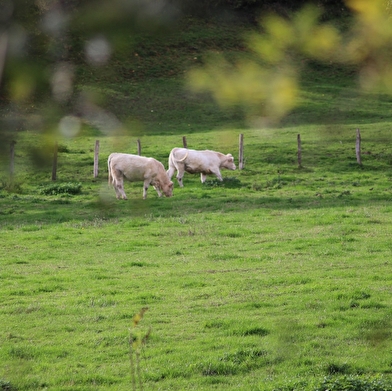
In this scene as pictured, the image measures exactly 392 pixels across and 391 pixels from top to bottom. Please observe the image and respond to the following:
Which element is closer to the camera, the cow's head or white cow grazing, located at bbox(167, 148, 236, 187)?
white cow grazing, located at bbox(167, 148, 236, 187)

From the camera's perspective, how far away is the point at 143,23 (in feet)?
5.31

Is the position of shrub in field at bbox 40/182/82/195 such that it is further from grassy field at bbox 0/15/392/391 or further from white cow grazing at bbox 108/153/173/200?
white cow grazing at bbox 108/153/173/200

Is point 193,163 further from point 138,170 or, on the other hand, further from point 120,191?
point 120,191

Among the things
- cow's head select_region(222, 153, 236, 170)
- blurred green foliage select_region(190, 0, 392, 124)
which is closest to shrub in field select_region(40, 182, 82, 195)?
cow's head select_region(222, 153, 236, 170)

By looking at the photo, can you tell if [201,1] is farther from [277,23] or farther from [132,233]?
[132,233]

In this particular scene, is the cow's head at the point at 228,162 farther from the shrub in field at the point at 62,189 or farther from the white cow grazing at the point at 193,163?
the shrub in field at the point at 62,189

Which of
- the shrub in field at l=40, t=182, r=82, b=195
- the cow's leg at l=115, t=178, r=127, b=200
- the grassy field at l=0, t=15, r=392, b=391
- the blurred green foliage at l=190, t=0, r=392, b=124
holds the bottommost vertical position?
the grassy field at l=0, t=15, r=392, b=391

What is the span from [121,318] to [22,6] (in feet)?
27.3

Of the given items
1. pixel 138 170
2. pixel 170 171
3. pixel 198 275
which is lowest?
pixel 198 275

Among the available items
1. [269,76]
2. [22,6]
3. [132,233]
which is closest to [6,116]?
[22,6]

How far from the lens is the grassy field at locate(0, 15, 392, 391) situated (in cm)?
347

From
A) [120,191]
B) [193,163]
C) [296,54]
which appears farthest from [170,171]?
[296,54]

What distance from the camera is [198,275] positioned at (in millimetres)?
12062

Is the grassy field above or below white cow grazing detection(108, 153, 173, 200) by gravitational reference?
below
